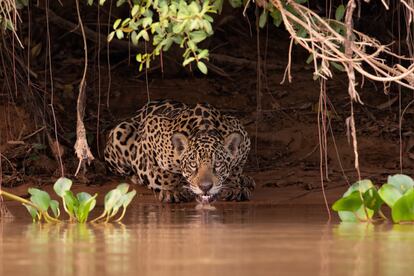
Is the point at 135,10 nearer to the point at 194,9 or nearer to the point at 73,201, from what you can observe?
the point at 194,9

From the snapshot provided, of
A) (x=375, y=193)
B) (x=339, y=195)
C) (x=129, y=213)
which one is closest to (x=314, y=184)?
(x=339, y=195)

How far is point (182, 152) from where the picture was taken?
11.5 metres

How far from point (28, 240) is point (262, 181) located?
473cm

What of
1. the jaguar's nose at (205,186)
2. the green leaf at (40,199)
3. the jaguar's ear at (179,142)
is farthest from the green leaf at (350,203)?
the jaguar's ear at (179,142)

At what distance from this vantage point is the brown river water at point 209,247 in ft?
19.2

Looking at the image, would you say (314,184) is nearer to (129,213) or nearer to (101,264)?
(129,213)

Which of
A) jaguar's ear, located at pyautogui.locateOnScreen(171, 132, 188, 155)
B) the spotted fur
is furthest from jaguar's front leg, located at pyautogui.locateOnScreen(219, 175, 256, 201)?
jaguar's ear, located at pyautogui.locateOnScreen(171, 132, 188, 155)

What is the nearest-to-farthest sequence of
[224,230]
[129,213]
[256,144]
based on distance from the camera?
[224,230], [129,213], [256,144]

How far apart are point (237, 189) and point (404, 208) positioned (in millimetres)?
3261

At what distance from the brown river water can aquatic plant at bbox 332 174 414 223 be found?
114 mm

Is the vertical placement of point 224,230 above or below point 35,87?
below

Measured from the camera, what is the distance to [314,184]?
11.3 meters

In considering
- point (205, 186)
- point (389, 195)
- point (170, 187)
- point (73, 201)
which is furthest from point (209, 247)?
Answer: point (170, 187)

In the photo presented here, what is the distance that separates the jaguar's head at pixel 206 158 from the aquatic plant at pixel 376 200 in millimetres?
2574
